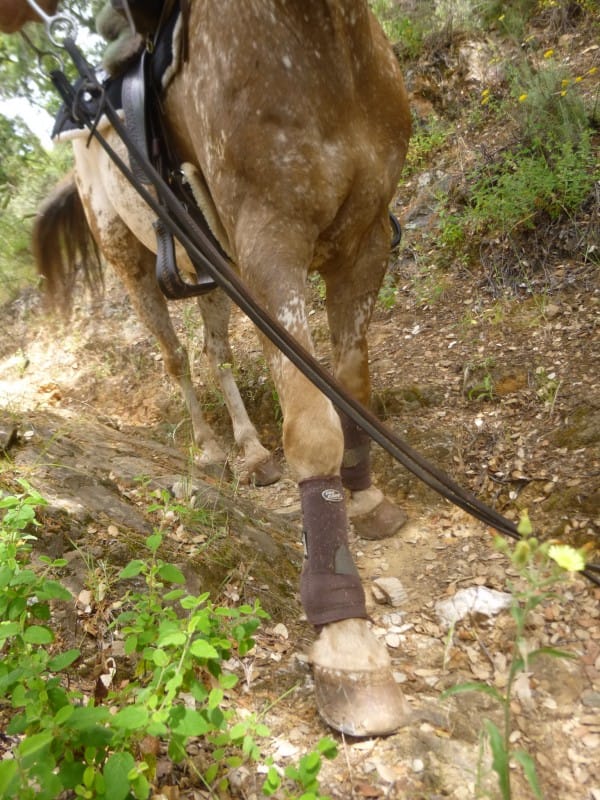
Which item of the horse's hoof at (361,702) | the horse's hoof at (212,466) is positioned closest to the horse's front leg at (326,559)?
the horse's hoof at (361,702)

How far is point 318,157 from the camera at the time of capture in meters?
1.88

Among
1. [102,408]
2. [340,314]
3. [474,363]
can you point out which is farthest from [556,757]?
[102,408]

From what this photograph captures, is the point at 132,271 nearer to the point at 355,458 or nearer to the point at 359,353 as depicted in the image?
the point at 359,353

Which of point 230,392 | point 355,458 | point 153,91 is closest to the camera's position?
point 153,91

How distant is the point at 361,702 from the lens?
163 cm

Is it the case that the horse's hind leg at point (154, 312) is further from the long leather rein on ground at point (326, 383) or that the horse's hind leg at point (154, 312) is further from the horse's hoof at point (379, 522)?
the long leather rein on ground at point (326, 383)

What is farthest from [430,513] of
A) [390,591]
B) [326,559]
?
[326,559]

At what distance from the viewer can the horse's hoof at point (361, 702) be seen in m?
1.58

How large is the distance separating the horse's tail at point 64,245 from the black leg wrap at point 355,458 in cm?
322

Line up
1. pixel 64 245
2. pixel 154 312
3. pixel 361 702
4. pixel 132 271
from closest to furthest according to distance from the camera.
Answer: pixel 361 702 < pixel 132 271 < pixel 154 312 < pixel 64 245

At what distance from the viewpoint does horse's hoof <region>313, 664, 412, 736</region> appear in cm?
158

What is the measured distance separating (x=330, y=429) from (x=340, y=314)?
0.88 m

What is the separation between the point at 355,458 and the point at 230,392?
189 cm

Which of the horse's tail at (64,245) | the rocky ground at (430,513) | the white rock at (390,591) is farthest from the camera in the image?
the horse's tail at (64,245)
